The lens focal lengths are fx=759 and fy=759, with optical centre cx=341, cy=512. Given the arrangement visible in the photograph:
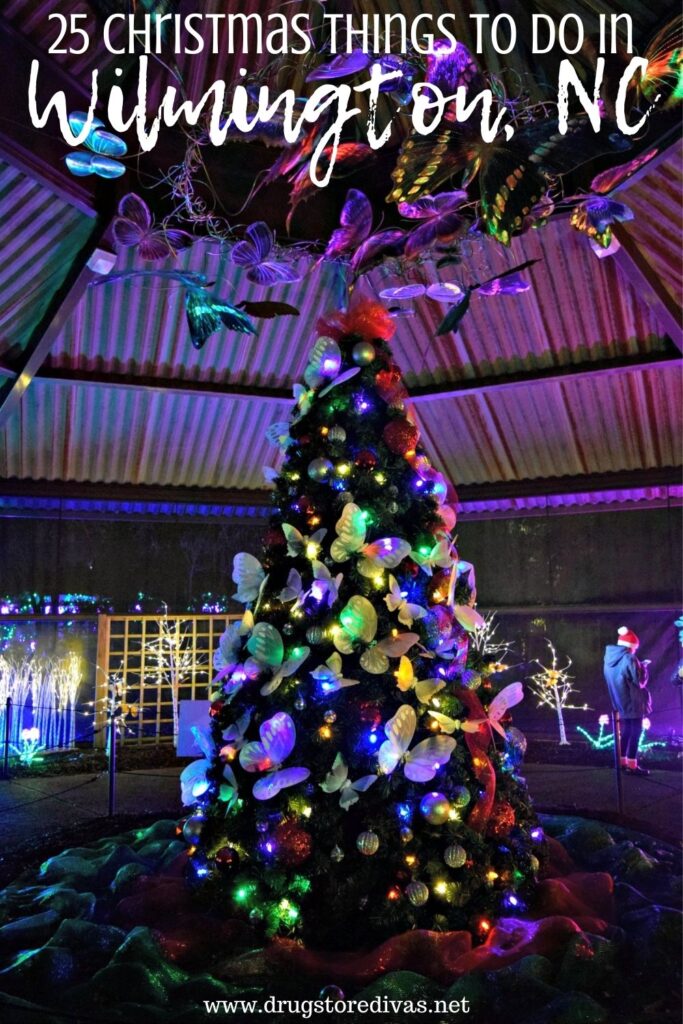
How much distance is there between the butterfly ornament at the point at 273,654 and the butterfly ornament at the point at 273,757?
12 centimetres

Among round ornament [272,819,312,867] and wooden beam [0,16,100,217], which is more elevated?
Result: wooden beam [0,16,100,217]

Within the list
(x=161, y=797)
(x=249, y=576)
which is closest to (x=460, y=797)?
(x=249, y=576)

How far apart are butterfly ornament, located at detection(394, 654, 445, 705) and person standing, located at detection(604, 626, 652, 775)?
4.09m

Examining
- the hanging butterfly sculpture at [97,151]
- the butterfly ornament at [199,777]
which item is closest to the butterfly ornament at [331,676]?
the butterfly ornament at [199,777]

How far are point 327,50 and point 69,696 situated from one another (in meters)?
6.20

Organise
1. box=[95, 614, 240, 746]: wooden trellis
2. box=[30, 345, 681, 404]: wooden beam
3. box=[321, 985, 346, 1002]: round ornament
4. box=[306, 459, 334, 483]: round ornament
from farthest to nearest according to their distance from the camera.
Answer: box=[95, 614, 240, 746]: wooden trellis < box=[30, 345, 681, 404]: wooden beam < box=[306, 459, 334, 483]: round ornament < box=[321, 985, 346, 1002]: round ornament

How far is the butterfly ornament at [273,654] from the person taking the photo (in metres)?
2.66

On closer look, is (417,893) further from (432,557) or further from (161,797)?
(161,797)

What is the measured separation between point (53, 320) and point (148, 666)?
13.3 feet

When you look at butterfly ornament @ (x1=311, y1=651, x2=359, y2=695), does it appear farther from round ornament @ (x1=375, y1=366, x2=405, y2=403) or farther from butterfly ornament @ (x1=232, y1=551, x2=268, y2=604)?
round ornament @ (x1=375, y1=366, x2=405, y2=403)

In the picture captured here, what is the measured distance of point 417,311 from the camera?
5797 mm

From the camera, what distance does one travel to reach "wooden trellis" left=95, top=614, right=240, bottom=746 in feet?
24.6

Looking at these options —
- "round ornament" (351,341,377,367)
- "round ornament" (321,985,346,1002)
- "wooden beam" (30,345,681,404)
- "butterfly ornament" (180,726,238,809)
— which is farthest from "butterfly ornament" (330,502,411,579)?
"wooden beam" (30,345,681,404)

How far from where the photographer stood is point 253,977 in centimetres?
234
